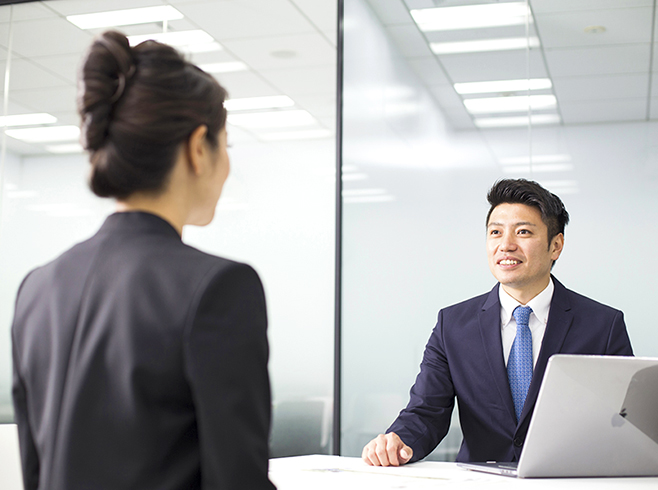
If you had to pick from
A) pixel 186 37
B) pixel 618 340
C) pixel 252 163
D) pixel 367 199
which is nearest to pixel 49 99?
pixel 186 37

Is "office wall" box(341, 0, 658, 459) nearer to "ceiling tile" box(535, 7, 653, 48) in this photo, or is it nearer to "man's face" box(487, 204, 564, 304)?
"ceiling tile" box(535, 7, 653, 48)

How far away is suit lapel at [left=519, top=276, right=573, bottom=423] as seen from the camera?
2086mm

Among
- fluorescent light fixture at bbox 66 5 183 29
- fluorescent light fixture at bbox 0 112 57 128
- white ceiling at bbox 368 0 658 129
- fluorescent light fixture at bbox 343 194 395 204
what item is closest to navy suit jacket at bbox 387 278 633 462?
fluorescent light fixture at bbox 343 194 395 204

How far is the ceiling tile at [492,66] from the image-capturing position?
131 inches

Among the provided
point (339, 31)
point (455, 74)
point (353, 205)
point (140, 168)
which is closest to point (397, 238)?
point (353, 205)

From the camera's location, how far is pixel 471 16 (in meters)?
3.43

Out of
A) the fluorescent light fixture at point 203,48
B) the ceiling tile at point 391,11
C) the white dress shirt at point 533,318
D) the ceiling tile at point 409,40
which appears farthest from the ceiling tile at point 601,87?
the fluorescent light fixture at point 203,48

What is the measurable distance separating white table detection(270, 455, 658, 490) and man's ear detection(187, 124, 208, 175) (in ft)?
2.57

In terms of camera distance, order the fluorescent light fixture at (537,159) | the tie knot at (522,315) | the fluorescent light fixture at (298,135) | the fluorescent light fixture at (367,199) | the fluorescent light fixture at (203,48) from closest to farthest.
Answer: the tie knot at (522,315), the fluorescent light fixture at (537,159), the fluorescent light fixture at (367,199), the fluorescent light fixture at (298,135), the fluorescent light fixture at (203,48)

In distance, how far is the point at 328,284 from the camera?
3.49 m

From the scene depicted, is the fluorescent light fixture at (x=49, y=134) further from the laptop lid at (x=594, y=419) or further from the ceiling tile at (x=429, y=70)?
the laptop lid at (x=594, y=419)

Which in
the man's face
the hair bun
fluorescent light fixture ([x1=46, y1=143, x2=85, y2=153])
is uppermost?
fluorescent light fixture ([x1=46, y1=143, x2=85, y2=153])

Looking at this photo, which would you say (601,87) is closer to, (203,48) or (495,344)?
(495,344)

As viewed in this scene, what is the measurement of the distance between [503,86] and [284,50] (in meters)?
1.18
